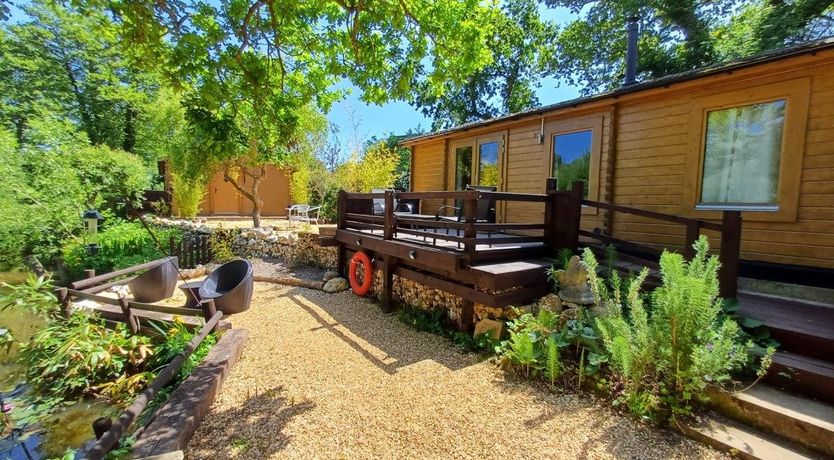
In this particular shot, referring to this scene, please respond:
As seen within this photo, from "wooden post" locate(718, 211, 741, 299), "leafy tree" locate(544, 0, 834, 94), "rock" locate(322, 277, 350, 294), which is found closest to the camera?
"wooden post" locate(718, 211, 741, 299)

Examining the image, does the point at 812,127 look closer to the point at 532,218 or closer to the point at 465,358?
the point at 532,218

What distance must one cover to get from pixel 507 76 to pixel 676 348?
19608mm

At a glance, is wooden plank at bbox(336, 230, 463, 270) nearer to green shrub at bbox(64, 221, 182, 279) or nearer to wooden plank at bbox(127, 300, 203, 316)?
wooden plank at bbox(127, 300, 203, 316)

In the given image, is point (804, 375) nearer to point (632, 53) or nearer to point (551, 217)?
point (551, 217)

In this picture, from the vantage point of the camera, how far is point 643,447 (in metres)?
2.27

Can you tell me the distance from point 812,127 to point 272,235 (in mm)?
9805

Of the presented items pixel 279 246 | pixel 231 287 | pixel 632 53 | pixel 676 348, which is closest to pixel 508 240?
pixel 676 348

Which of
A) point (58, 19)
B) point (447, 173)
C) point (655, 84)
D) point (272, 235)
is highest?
point (58, 19)

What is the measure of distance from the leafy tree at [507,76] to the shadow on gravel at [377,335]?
1413cm

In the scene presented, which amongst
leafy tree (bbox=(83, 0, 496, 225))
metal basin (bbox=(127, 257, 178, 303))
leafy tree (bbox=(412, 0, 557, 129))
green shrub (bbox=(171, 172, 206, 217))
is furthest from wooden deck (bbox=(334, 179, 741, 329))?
leafy tree (bbox=(412, 0, 557, 129))

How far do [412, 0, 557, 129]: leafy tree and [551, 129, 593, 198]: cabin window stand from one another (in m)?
12.6

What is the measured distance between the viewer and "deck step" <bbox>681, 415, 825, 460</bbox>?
2.10 meters

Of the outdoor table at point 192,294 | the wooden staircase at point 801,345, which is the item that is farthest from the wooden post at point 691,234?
the outdoor table at point 192,294

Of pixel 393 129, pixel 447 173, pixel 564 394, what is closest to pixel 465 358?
pixel 564 394
